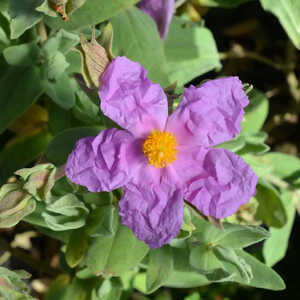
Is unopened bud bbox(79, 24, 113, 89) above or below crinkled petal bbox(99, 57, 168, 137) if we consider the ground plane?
above

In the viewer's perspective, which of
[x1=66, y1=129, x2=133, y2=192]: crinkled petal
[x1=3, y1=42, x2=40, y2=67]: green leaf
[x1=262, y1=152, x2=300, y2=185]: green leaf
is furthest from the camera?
[x1=262, y1=152, x2=300, y2=185]: green leaf

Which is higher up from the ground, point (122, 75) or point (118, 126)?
point (122, 75)

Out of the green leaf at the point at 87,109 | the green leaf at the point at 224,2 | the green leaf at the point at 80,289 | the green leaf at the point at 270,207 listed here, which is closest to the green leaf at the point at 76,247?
the green leaf at the point at 80,289

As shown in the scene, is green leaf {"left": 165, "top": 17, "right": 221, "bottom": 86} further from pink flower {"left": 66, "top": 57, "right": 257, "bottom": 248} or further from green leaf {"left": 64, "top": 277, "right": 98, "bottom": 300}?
green leaf {"left": 64, "top": 277, "right": 98, "bottom": 300}

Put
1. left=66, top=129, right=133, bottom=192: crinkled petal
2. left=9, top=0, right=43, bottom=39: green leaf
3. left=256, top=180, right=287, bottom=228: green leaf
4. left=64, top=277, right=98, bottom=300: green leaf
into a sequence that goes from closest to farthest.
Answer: left=66, top=129, right=133, bottom=192: crinkled petal, left=9, top=0, right=43, bottom=39: green leaf, left=64, top=277, right=98, bottom=300: green leaf, left=256, top=180, right=287, bottom=228: green leaf

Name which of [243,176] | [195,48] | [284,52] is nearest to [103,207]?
[243,176]

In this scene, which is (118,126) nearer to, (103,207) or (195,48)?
(103,207)

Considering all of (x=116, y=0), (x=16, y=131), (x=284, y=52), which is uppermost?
(x=116, y=0)

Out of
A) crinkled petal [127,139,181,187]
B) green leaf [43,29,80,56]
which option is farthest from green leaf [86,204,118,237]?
green leaf [43,29,80,56]
